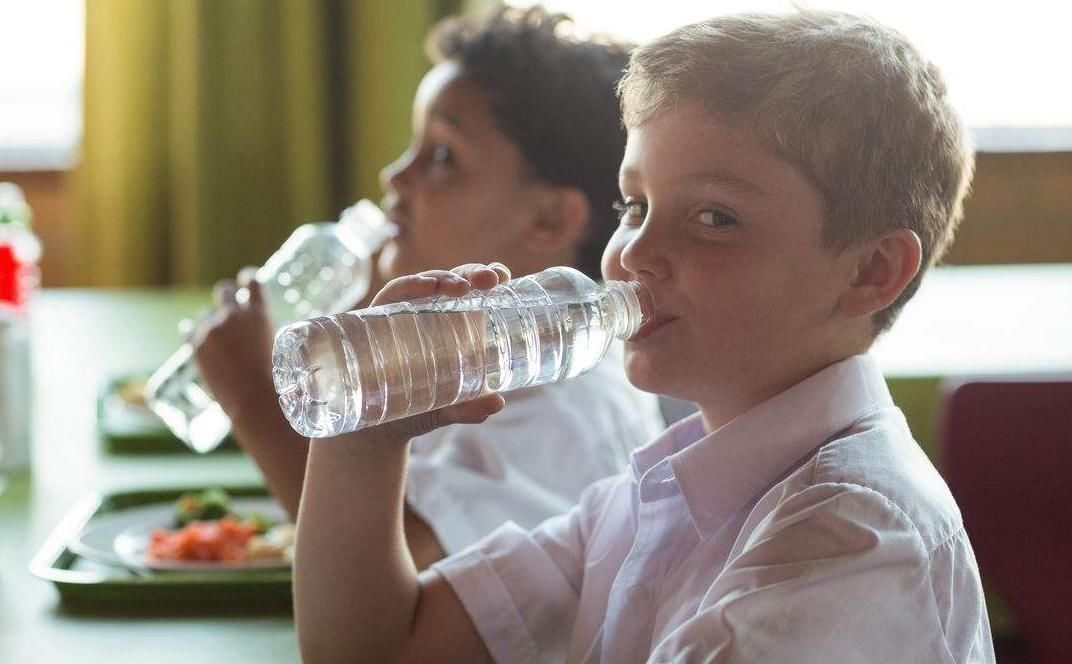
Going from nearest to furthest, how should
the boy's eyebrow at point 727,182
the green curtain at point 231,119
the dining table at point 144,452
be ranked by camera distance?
the boy's eyebrow at point 727,182, the dining table at point 144,452, the green curtain at point 231,119

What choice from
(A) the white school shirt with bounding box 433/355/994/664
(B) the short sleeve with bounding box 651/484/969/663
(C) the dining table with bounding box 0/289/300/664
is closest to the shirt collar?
(A) the white school shirt with bounding box 433/355/994/664

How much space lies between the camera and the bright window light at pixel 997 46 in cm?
406

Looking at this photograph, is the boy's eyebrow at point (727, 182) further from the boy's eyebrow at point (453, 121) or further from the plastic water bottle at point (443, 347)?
the boy's eyebrow at point (453, 121)

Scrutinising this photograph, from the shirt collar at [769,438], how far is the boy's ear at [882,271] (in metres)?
0.04

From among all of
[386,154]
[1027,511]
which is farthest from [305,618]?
[386,154]

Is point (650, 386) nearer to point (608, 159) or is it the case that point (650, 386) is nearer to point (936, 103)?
point (936, 103)

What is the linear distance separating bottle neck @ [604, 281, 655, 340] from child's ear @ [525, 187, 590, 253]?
705mm

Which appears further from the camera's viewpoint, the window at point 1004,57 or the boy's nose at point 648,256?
the window at point 1004,57

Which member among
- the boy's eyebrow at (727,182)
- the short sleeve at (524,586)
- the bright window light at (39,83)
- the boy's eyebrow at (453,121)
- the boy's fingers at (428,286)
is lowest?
the bright window light at (39,83)

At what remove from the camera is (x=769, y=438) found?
97cm

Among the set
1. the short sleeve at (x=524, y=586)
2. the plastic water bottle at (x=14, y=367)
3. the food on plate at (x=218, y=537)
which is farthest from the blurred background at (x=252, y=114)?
the short sleeve at (x=524, y=586)

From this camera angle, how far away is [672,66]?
99cm

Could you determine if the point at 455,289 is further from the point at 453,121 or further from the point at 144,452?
the point at 144,452

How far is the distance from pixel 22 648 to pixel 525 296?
1.67ft
